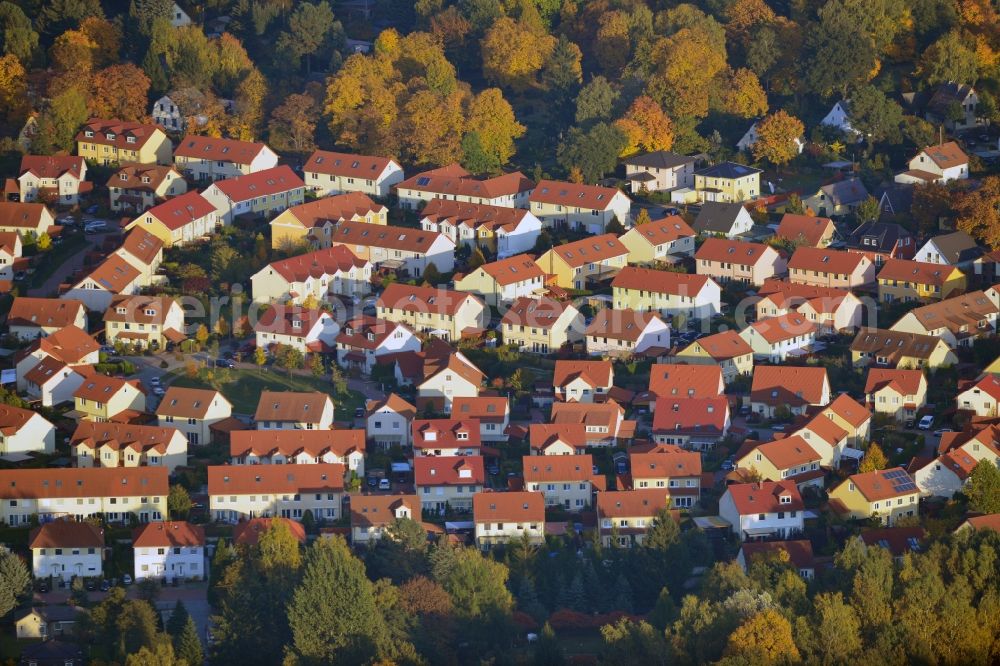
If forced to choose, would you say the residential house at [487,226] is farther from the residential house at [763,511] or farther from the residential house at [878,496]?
the residential house at [878,496]

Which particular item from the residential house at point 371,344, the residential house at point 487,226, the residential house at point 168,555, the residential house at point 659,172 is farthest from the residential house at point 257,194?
the residential house at point 168,555

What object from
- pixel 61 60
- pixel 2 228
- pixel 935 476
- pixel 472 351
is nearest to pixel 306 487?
pixel 472 351

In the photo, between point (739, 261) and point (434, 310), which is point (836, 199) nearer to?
point (739, 261)

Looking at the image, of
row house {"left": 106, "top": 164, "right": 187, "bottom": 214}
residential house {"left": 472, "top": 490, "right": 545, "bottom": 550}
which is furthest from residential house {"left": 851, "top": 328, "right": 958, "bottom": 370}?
row house {"left": 106, "top": 164, "right": 187, "bottom": 214}

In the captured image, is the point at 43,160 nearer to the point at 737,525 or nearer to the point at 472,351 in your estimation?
the point at 472,351

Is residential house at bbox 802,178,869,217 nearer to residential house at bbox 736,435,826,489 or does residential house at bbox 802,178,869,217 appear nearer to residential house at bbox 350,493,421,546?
residential house at bbox 736,435,826,489
